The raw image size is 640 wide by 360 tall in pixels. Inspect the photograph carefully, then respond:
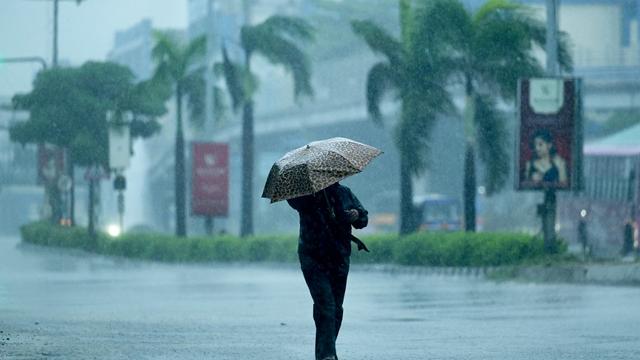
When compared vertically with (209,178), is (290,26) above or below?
above

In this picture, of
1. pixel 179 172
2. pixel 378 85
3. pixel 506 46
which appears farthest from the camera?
pixel 179 172

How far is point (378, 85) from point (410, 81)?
1287 millimetres

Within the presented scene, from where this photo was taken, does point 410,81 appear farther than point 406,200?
No

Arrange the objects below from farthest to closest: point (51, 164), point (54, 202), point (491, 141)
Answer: point (51, 164), point (54, 202), point (491, 141)

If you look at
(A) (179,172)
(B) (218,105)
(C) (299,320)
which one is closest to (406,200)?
(B) (218,105)

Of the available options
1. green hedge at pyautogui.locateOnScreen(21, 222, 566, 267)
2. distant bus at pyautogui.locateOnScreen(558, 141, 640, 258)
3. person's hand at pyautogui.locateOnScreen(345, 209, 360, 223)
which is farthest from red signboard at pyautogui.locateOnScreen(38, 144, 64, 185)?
person's hand at pyautogui.locateOnScreen(345, 209, 360, 223)

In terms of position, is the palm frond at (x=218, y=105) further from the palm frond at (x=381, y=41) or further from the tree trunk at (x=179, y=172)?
the palm frond at (x=381, y=41)

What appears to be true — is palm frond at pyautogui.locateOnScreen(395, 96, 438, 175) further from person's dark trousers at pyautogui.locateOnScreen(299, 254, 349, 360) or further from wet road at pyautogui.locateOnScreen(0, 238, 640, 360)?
person's dark trousers at pyautogui.locateOnScreen(299, 254, 349, 360)

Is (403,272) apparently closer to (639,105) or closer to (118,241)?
(118,241)

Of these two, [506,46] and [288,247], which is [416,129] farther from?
[288,247]

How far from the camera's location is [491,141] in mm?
43375

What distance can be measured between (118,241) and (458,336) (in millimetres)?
43047

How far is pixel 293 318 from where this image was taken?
20547mm

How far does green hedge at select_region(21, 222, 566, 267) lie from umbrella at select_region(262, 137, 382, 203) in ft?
70.8
